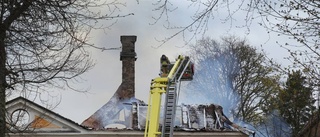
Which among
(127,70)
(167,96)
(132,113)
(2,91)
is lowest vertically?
(2,91)

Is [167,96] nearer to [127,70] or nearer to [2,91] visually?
[2,91]

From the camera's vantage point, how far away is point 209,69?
121ft

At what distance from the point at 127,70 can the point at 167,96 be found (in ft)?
56.0

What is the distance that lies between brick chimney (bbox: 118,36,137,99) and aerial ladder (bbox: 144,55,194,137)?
15390mm

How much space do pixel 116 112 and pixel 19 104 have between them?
720cm

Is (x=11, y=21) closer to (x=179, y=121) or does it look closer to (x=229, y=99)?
(x=179, y=121)

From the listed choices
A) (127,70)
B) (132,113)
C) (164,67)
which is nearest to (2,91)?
(164,67)

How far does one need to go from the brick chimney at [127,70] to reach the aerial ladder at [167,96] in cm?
1539

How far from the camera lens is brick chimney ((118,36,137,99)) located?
29.0 m

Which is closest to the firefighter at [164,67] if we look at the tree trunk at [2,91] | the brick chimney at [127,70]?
the tree trunk at [2,91]

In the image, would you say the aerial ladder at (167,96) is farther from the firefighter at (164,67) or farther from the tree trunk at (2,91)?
the tree trunk at (2,91)

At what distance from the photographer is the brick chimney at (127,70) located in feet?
95.0

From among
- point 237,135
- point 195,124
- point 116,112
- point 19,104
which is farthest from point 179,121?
point 19,104

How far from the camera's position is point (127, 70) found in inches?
1145
